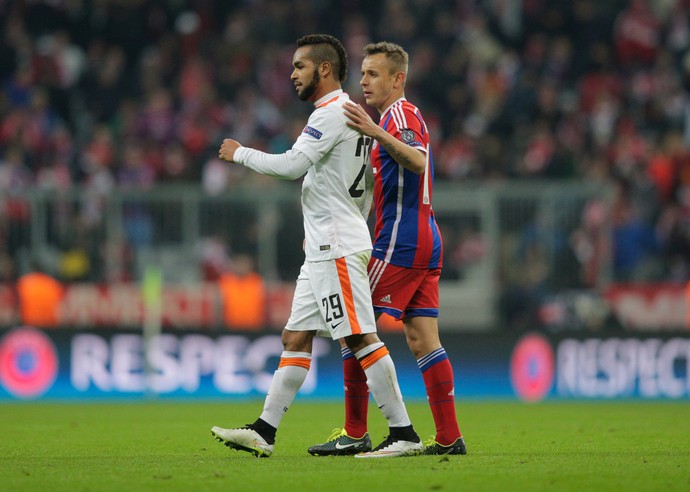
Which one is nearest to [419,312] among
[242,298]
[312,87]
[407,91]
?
[312,87]

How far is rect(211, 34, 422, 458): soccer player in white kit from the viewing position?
7652mm

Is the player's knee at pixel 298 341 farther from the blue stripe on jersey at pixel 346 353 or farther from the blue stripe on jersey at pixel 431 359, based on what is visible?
the blue stripe on jersey at pixel 431 359

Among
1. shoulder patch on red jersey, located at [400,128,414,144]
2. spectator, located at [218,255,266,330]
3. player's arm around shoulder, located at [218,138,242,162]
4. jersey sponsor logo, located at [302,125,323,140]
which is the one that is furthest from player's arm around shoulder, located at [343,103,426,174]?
spectator, located at [218,255,266,330]

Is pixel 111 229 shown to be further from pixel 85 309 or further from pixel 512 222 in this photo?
pixel 512 222

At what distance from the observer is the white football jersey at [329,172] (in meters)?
7.68

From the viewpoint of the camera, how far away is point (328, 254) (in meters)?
7.70

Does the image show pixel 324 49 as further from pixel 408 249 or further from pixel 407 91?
pixel 407 91

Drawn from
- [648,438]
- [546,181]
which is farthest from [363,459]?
[546,181]

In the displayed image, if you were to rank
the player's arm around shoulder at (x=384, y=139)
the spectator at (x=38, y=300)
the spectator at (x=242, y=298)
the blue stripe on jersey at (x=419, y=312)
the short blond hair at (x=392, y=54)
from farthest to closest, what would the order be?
the spectator at (x=242, y=298), the spectator at (x=38, y=300), the short blond hair at (x=392, y=54), the blue stripe on jersey at (x=419, y=312), the player's arm around shoulder at (x=384, y=139)

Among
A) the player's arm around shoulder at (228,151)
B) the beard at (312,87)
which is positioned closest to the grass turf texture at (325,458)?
→ the player's arm around shoulder at (228,151)

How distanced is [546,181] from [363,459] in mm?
11544

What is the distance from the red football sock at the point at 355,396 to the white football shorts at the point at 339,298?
464 mm

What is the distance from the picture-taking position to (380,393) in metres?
7.71

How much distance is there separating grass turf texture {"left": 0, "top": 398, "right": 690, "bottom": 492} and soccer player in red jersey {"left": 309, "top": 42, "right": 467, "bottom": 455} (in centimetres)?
36
